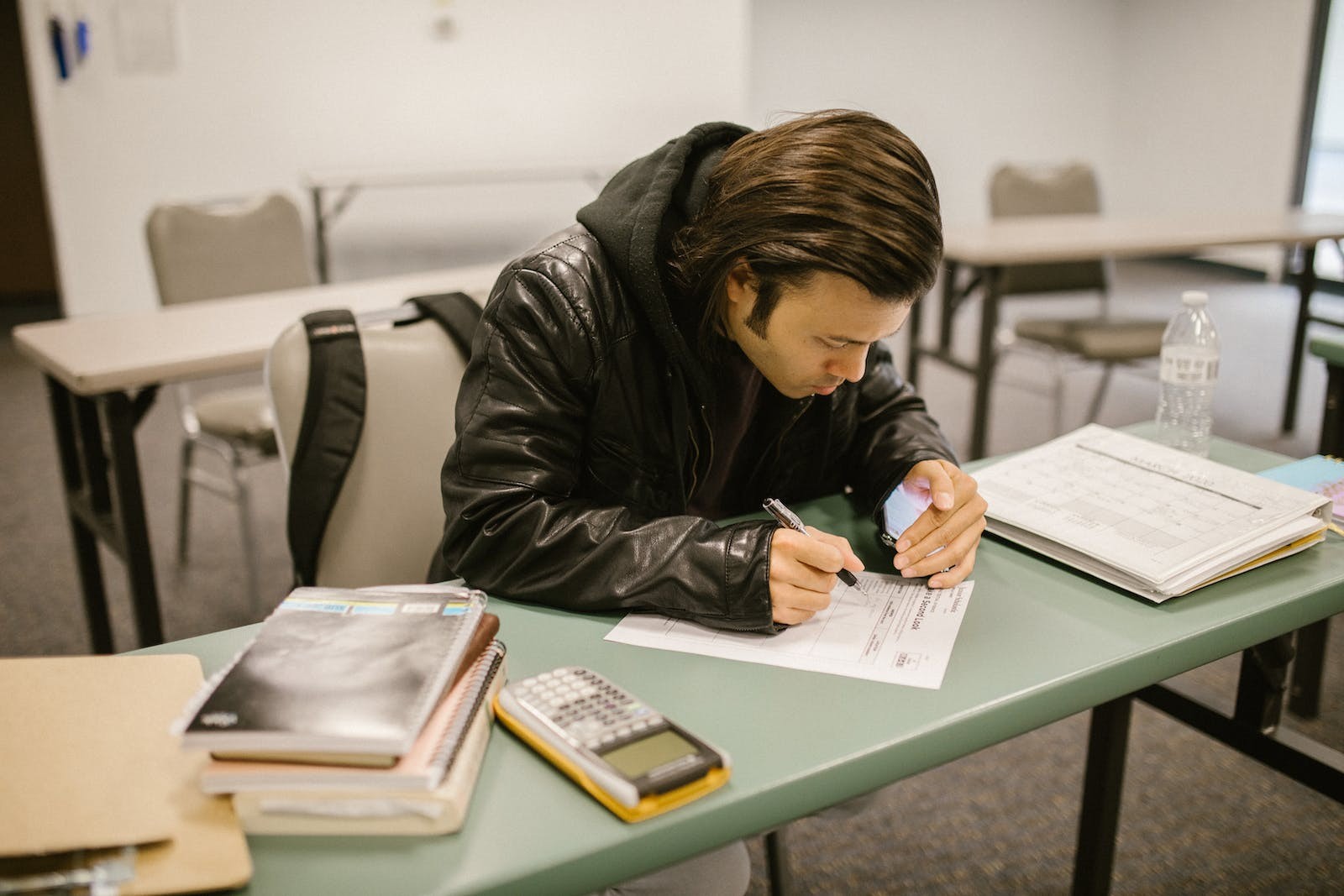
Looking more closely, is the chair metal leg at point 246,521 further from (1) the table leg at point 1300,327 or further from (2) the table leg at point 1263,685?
(1) the table leg at point 1300,327

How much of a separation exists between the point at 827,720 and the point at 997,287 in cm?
233

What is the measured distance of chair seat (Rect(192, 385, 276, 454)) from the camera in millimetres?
2271

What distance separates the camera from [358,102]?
198 inches

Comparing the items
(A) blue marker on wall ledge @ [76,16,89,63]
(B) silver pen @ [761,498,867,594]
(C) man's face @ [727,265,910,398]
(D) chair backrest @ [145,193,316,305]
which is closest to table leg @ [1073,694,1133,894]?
(B) silver pen @ [761,498,867,594]

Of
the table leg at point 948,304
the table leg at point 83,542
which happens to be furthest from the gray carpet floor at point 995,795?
the table leg at point 948,304

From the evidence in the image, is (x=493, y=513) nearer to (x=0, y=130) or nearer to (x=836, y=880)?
(x=836, y=880)

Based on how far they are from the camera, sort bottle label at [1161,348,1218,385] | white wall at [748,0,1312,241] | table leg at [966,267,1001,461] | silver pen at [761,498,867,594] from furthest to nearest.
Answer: white wall at [748,0,1312,241] → table leg at [966,267,1001,461] → bottle label at [1161,348,1218,385] → silver pen at [761,498,867,594]

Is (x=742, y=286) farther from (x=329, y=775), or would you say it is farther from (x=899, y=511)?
(x=329, y=775)

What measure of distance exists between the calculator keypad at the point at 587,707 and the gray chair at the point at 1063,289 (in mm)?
2383

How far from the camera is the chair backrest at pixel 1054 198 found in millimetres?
3424

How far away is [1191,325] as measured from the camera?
1687mm

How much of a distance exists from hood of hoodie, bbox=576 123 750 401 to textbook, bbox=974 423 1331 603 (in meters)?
0.38

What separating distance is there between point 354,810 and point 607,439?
0.53 meters

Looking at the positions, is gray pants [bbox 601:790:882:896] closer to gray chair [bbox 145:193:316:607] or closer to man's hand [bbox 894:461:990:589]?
man's hand [bbox 894:461:990:589]
